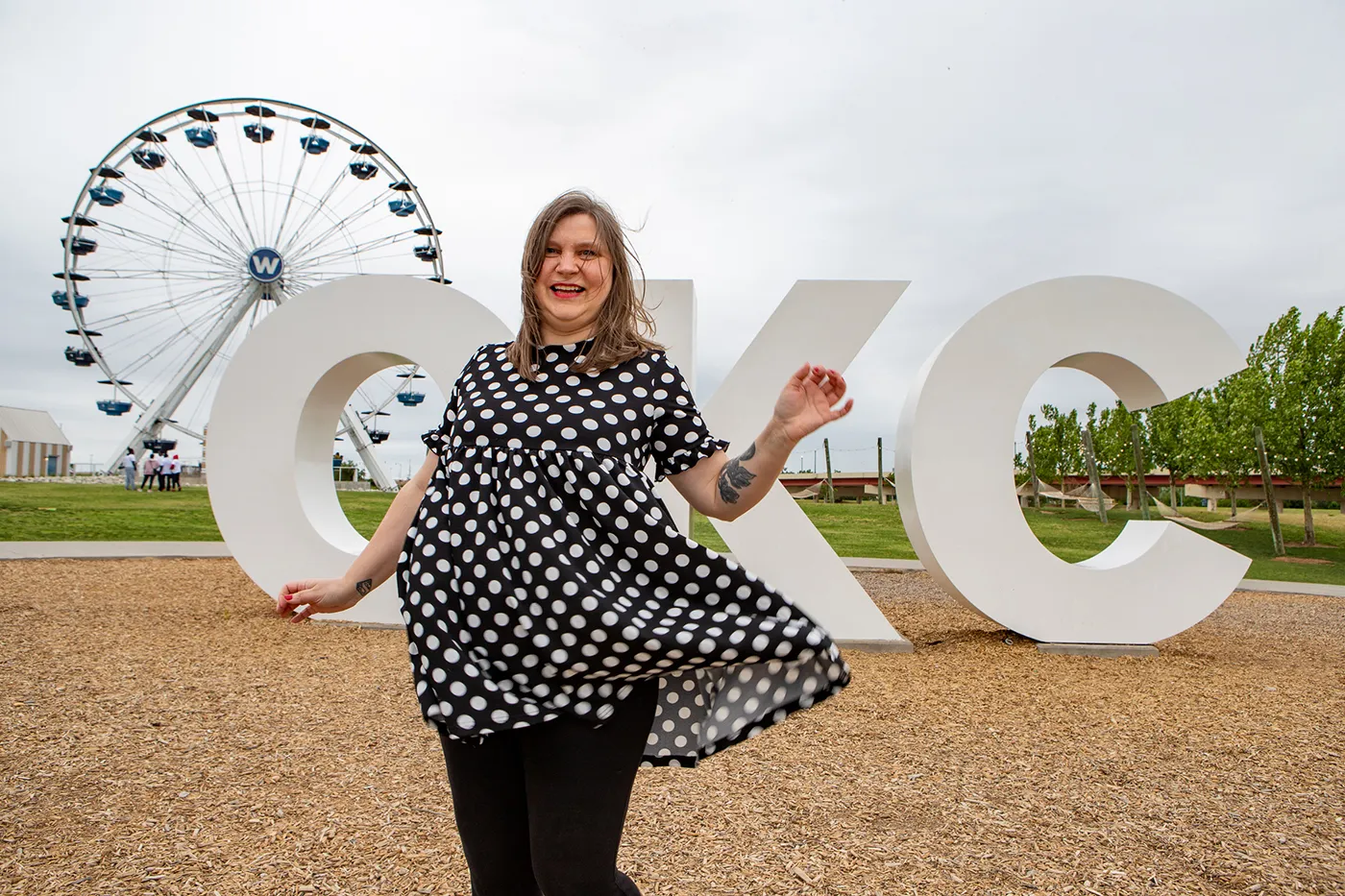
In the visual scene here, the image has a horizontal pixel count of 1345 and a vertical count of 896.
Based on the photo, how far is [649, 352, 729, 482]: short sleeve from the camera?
5.00ft

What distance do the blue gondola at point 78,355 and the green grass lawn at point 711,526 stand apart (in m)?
3.29

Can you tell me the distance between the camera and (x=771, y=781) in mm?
3391

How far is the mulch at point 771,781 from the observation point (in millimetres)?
2633

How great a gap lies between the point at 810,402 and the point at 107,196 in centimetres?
2248

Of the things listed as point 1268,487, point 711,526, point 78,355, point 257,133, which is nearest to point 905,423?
point 1268,487

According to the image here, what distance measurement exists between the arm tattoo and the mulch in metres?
1.50

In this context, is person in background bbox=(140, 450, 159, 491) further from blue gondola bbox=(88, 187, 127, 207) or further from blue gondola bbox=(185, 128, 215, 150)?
blue gondola bbox=(185, 128, 215, 150)

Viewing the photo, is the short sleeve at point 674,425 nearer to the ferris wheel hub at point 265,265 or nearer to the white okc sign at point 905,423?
the white okc sign at point 905,423

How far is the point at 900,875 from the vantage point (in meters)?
2.61

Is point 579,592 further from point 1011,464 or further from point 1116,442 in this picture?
point 1116,442

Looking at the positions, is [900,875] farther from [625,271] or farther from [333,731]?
[333,731]

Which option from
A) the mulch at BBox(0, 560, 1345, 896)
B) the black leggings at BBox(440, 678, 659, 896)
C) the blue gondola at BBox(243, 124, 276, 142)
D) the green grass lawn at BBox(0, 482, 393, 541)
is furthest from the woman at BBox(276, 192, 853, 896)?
the blue gondola at BBox(243, 124, 276, 142)

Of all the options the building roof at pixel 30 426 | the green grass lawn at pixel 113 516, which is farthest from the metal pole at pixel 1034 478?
the building roof at pixel 30 426

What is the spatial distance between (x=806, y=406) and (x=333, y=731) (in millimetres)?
3202
